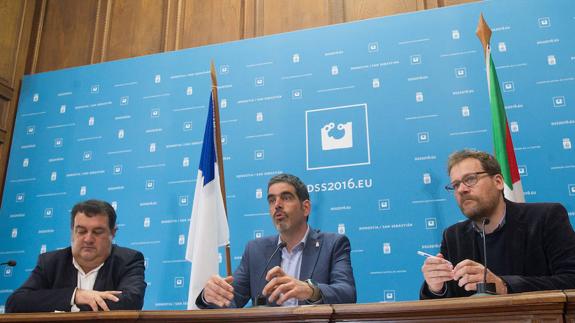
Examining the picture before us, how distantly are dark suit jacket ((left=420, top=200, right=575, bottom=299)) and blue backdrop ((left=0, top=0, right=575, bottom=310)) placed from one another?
1.05 metres

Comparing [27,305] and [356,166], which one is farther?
[356,166]

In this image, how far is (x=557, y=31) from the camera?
3.83 metres

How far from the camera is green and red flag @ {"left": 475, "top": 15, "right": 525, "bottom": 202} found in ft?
10.1

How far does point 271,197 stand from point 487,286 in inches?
55.2

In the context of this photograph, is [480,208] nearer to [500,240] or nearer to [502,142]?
[500,240]

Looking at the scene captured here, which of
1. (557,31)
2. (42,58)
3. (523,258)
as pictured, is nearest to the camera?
(523,258)

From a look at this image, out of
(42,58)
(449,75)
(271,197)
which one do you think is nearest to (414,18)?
(449,75)

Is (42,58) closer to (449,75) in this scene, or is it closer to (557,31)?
(449,75)

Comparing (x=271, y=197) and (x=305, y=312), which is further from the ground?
(x=271, y=197)

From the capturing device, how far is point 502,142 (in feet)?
10.6

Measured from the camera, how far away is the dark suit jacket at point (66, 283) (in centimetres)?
271

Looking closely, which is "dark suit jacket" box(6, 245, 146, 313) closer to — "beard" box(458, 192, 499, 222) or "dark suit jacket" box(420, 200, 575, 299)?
"dark suit jacket" box(420, 200, 575, 299)

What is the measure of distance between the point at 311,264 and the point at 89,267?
114 cm

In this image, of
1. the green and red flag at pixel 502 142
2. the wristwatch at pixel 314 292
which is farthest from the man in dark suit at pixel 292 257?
the green and red flag at pixel 502 142
